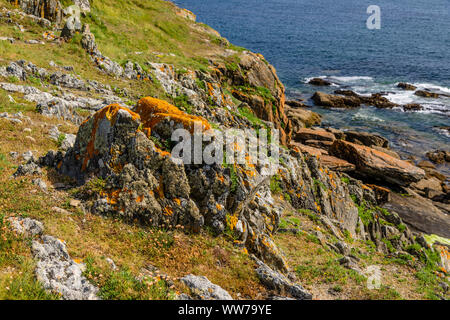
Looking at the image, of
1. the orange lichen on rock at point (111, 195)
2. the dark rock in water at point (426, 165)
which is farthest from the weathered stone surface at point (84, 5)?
the dark rock in water at point (426, 165)

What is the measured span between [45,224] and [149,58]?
1071 inches

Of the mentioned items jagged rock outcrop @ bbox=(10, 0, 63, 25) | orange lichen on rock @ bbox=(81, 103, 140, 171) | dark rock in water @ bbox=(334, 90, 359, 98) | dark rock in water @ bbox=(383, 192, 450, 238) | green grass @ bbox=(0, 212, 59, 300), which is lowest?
dark rock in water @ bbox=(383, 192, 450, 238)

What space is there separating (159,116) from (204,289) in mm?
6667

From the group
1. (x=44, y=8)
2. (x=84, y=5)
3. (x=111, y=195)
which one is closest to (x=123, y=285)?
(x=111, y=195)

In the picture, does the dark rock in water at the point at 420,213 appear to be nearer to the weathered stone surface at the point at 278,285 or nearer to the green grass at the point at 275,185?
the green grass at the point at 275,185

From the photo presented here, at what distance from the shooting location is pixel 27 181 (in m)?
10.9

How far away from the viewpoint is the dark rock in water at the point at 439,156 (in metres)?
47.3

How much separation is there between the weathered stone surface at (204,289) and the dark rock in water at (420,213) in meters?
31.9

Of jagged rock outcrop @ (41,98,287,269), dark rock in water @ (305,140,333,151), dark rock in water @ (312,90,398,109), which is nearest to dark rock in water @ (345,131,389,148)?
dark rock in water @ (305,140,333,151)

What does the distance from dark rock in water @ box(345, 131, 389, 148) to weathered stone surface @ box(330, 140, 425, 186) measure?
348 inches

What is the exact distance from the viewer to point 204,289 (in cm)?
843

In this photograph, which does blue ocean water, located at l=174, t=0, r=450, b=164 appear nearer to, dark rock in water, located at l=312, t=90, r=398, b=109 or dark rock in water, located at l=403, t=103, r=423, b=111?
dark rock in water, located at l=403, t=103, r=423, b=111

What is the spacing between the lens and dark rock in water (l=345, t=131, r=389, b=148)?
162ft
